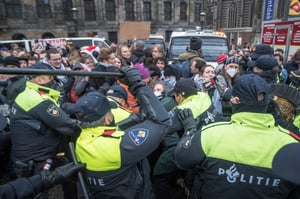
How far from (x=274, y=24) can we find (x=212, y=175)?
8.56 metres

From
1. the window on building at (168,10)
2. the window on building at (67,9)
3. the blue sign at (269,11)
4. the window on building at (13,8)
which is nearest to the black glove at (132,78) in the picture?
the blue sign at (269,11)

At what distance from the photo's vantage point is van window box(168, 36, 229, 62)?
23.1 ft

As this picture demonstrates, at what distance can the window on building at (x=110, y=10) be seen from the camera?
26.6 meters

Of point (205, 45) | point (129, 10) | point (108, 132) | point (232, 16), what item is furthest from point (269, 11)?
point (232, 16)

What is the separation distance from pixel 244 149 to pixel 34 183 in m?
1.47

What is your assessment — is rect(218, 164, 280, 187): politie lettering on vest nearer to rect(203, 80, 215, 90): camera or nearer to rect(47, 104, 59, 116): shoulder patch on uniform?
rect(47, 104, 59, 116): shoulder patch on uniform

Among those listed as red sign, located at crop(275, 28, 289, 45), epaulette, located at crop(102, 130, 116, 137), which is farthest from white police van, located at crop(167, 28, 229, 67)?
epaulette, located at crop(102, 130, 116, 137)

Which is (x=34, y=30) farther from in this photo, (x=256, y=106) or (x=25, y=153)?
(x=256, y=106)

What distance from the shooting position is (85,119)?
72.4 inches

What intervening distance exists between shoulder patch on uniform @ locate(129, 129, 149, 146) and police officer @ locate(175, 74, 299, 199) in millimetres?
315

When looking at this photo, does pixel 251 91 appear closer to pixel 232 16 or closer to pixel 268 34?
pixel 268 34

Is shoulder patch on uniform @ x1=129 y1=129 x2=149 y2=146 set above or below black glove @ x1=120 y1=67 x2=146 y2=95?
below

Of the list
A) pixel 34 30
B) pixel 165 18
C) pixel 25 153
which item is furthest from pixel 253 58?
pixel 165 18

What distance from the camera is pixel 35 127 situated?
2.41 metres
